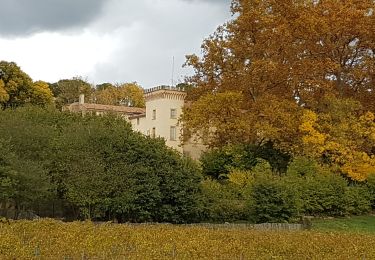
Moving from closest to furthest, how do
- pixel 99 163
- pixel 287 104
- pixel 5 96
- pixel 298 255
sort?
pixel 298 255 < pixel 99 163 < pixel 287 104 < pixel 5 96

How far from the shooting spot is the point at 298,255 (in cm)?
1959

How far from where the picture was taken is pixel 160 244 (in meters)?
20.3

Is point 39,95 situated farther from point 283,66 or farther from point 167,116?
point 283,66

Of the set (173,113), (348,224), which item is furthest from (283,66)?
(173,113)

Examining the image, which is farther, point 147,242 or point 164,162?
point 164,162

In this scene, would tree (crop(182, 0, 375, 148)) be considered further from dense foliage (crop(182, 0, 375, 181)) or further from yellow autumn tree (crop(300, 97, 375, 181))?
yellow autumn tree (crop(300, 97, 375, 181))

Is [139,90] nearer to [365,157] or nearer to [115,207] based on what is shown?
[365,157]

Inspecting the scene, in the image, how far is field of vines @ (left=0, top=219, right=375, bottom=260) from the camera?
17.8 m

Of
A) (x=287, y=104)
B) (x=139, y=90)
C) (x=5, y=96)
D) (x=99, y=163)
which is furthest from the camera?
(x=139, y=90)

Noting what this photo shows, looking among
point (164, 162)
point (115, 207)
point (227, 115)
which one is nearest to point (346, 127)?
point (227, 115)

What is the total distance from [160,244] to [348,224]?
21.2 metres

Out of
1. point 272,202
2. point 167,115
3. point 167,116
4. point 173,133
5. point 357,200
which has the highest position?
point 167,115

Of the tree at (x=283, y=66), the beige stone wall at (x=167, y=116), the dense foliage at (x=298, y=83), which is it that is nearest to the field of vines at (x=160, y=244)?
the dense foliage at (x=298, y=83)

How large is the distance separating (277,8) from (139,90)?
5225cm
